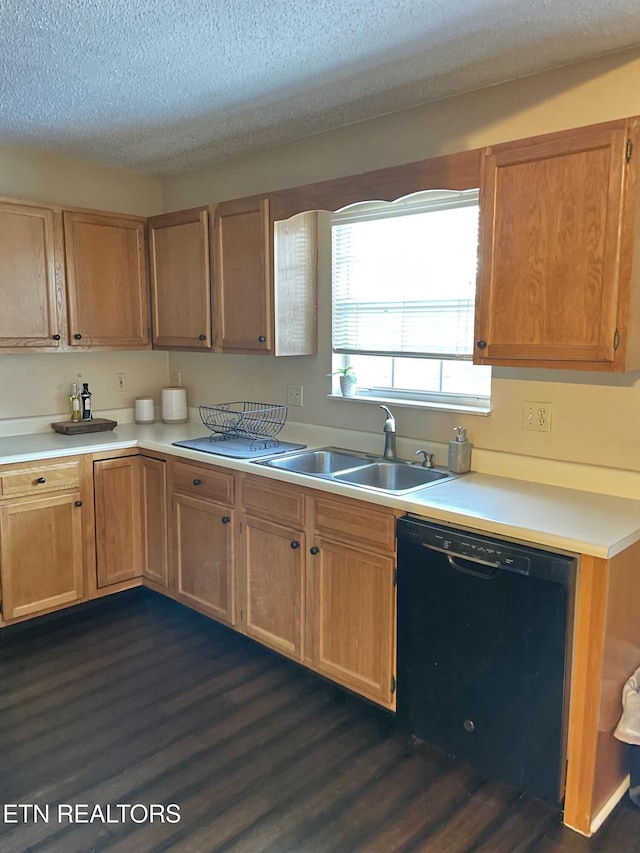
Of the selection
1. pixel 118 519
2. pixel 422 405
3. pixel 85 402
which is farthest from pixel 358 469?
pixel 85 402

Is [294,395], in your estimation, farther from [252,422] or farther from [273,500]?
[273,500]

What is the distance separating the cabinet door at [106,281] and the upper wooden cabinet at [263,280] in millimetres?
615

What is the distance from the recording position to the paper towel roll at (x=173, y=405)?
389 cm

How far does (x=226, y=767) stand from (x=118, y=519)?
153 centimetres

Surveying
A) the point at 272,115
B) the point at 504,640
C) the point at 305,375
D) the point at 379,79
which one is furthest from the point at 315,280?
the point at 504,640

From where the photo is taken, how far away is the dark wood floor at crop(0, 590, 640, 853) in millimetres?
1885

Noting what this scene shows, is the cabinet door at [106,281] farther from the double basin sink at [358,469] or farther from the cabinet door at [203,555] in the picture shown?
Answer: the double basin sink at [358,469]

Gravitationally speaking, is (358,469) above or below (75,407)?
below

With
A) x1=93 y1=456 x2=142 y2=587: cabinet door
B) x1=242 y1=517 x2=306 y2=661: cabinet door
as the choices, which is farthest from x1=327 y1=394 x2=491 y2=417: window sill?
x1=93 y1=456 x2=142 y2=587: cabinet door

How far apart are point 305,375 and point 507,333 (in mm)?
1337

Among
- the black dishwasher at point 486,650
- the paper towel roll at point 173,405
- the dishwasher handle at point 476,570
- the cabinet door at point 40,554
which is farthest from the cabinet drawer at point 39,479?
the dishwasher handle at point 476,570

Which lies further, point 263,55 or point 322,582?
point 322,582

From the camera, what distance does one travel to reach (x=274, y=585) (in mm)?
2709

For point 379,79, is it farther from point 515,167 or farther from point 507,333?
point 507,333
